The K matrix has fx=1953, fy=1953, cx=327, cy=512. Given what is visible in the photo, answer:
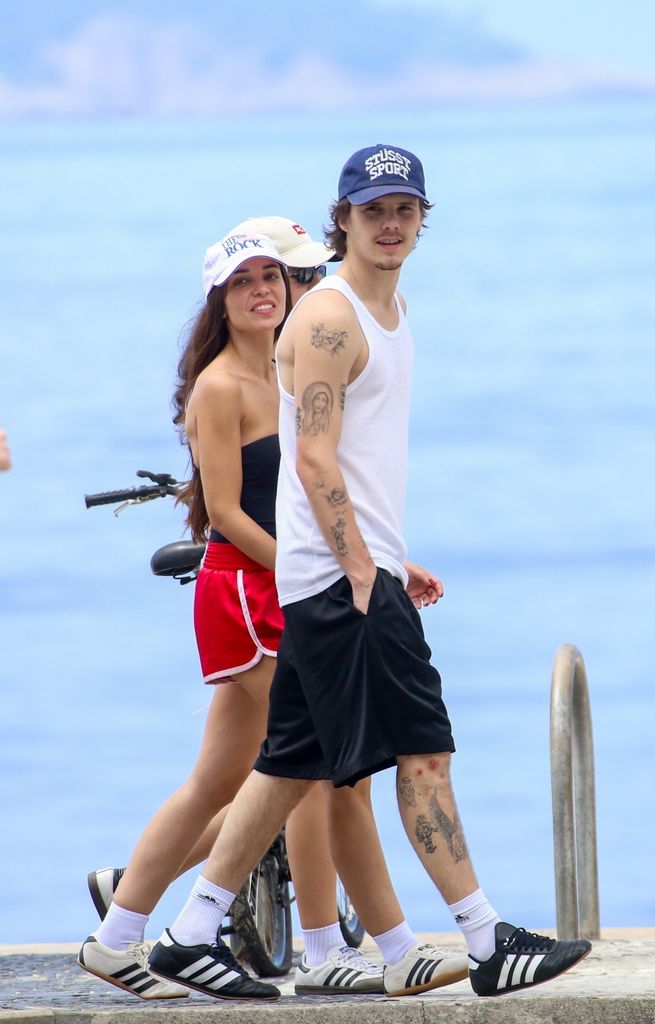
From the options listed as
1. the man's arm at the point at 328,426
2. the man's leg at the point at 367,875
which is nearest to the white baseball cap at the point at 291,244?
the man's arm at the point at 328,426

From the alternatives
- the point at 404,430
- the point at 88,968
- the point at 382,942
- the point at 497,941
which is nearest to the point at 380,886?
the point at 382,942

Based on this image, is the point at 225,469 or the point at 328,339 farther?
the point at 225,469

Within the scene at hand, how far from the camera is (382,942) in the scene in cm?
416

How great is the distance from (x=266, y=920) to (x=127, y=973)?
0.80 m

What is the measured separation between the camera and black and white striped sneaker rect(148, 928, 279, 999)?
13.3ft

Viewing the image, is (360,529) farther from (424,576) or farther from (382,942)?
(382,942)

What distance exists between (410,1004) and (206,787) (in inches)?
29.3

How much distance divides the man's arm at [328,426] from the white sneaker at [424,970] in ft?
2.55

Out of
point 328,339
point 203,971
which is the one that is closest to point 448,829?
point 203,971

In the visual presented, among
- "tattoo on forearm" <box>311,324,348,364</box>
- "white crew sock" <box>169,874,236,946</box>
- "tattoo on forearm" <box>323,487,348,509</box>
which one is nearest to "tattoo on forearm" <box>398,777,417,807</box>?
"white crew sock" <box>169,874,236,946</box>

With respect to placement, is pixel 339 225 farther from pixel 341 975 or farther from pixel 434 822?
pixel 341 975

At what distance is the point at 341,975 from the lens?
170 inches

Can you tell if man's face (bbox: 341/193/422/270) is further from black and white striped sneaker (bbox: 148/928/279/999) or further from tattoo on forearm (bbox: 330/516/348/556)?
black and white striped sneaker (bbox: 148/928/279/999)

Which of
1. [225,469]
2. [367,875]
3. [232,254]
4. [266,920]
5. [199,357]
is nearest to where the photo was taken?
[367,875]
